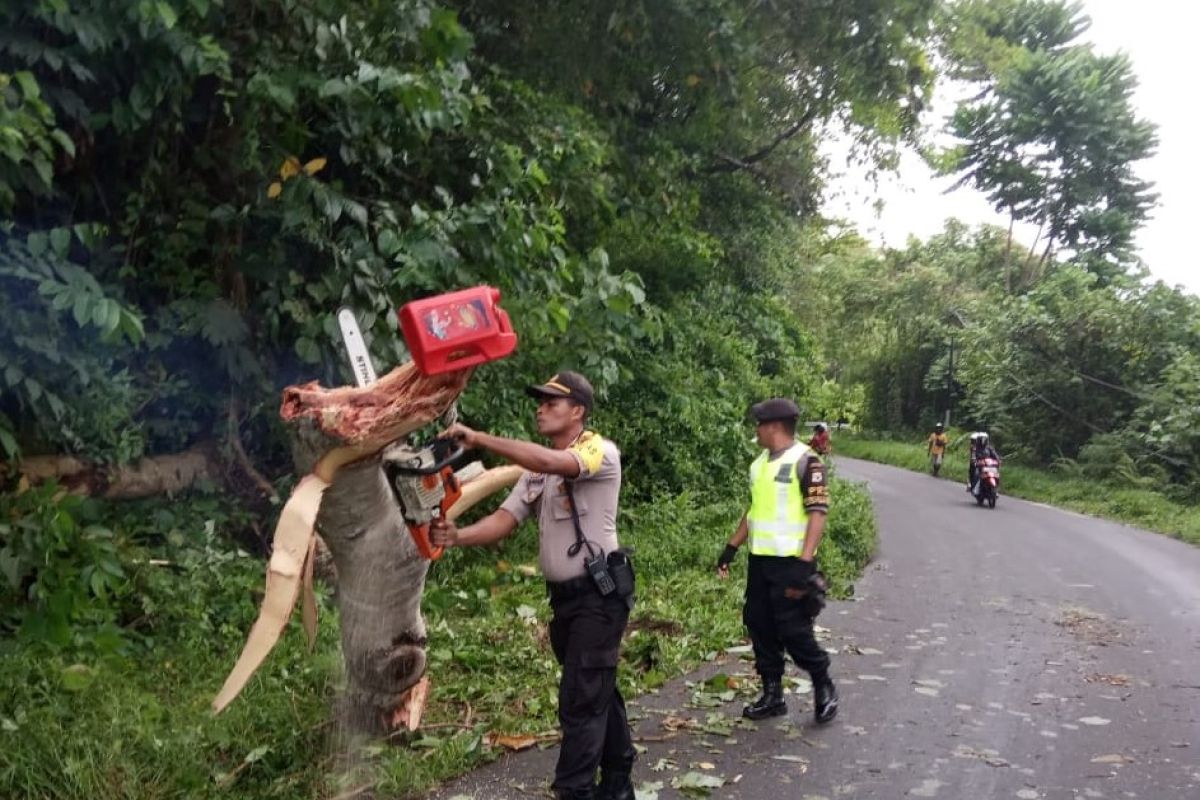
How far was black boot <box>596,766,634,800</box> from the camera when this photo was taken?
445 cm

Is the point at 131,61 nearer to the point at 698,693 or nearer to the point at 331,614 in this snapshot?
the point at 331,614

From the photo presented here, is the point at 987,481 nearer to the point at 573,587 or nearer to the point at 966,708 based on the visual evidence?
the point at 966,708

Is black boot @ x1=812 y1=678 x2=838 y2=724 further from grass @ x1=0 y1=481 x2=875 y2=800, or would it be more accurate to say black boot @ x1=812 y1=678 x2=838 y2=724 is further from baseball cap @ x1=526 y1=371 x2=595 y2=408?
baseball cap @ x1=526 y1=371 x2=595 y2=408

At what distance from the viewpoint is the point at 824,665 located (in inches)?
227

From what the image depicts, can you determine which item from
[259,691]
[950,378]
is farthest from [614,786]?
[950,378]

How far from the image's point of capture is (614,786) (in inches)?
176

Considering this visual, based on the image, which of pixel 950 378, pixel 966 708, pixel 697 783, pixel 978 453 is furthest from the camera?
pixel 950 378

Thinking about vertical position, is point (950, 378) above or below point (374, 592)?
above

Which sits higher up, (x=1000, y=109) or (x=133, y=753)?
(x=1000, y=109)

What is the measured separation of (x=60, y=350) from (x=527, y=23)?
5.40 meters

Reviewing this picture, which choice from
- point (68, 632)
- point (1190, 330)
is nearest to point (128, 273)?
point (68, 632)

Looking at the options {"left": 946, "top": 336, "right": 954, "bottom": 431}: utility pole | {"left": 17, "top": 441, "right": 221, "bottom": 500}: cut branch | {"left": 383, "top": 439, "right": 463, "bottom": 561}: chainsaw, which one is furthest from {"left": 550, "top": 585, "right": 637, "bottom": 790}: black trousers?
{"left": 946, "top": 336, "right": 954, "bottom": 431}: utility pole

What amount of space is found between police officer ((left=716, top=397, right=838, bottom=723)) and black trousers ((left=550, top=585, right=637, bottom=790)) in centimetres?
163

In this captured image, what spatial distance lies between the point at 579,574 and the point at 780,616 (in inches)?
71.8
